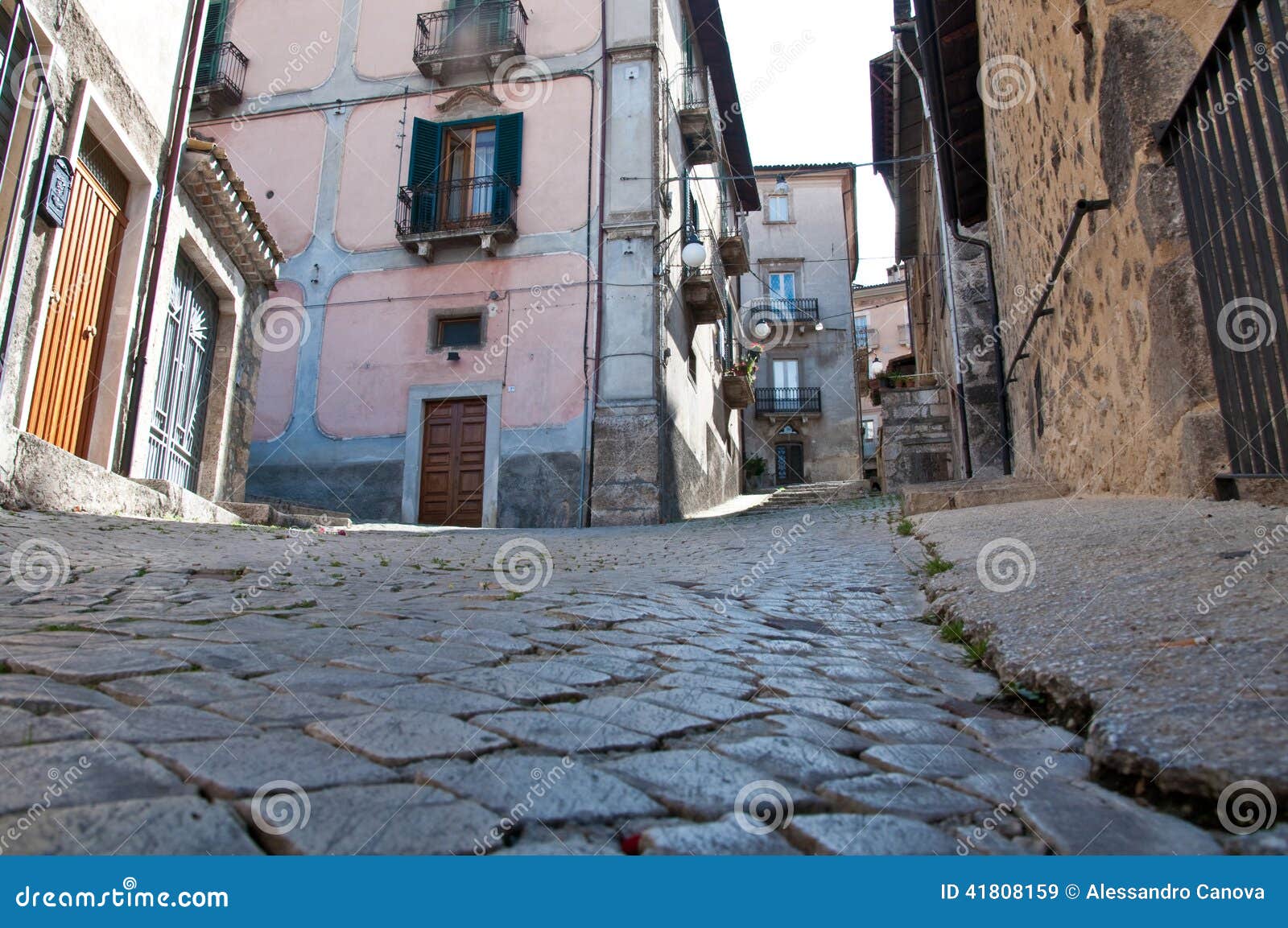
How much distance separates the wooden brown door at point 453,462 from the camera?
12.9 m

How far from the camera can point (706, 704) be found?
205 centimetres

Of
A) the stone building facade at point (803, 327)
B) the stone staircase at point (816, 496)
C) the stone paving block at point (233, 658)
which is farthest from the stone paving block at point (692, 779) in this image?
the stone building facade at point (803, 327)

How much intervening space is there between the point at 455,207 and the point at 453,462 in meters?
4.31

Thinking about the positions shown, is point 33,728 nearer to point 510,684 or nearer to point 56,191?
point 510,684

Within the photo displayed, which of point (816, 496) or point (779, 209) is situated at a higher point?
point (779, 209)

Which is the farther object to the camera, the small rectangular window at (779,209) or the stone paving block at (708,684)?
the small rectangular window at (779,209)

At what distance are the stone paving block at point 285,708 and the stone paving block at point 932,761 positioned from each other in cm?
108

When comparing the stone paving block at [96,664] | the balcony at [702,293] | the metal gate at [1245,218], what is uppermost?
the balcony at [702,293]

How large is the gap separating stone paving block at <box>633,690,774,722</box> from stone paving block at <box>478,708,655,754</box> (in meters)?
0.22

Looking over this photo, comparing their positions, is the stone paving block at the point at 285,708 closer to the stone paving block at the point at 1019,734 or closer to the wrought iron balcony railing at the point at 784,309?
the stone paving block at the point at 1019,734

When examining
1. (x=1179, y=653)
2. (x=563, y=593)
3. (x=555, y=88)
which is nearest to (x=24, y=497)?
(x=563, y=593)

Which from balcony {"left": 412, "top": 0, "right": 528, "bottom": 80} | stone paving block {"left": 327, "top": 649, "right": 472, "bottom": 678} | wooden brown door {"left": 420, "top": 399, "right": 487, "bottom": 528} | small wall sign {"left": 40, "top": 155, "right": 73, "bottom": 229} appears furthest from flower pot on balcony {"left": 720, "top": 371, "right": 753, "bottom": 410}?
stone paving block {"left": 327, "top": 649, "right": 472, "bottom": 678}

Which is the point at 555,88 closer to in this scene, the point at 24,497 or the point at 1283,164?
the point at 24,497

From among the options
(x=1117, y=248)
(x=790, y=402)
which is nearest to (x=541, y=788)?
(x=1117, y=248)
